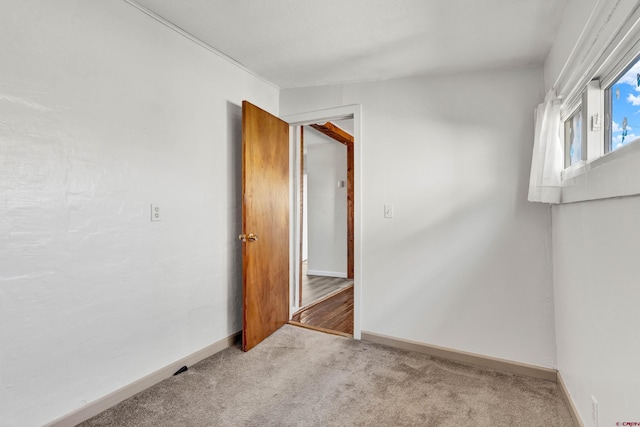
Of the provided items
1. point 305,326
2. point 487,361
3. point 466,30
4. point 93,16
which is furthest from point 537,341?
point 93,16

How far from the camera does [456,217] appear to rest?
2.57m

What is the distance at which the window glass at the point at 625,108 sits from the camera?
120 centimetres

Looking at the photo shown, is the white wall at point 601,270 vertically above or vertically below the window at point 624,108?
below

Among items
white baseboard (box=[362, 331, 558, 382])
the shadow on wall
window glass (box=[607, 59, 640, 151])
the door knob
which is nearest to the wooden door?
the door knob

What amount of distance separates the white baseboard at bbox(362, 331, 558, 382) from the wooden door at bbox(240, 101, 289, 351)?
2.88 feet

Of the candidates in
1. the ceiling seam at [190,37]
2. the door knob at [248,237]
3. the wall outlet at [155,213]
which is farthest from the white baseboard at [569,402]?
the ceiling seam at [190,37]

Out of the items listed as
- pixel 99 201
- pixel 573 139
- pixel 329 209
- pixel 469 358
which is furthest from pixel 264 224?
pixel 329 209

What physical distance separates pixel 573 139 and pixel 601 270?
35.1 inches

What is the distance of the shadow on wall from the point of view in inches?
108

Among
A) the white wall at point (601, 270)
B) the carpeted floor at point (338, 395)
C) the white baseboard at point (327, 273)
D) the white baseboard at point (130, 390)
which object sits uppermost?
the white wall at point (601, 270)

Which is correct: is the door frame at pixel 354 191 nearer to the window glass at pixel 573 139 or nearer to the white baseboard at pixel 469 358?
the white baseboard at pixel 469 358

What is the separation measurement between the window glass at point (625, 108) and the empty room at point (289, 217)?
0.04ft

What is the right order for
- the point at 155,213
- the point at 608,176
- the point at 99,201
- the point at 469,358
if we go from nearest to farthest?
the point at 608,176
the point at 99,201
the point at 155,213
the point at 469,358

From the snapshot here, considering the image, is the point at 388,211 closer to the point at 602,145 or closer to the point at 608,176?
the point at 602,145
